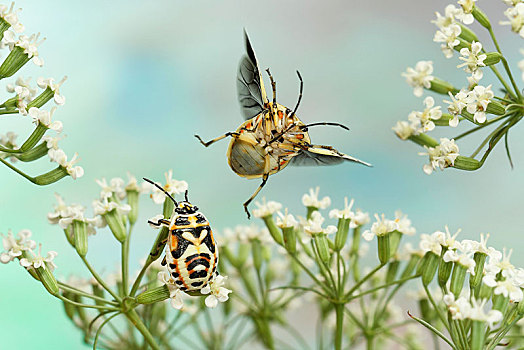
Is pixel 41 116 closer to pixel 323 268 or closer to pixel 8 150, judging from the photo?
pixel 8 150

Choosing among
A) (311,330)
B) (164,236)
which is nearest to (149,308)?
(164,236)

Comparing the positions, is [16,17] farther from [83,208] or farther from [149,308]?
[149,308]

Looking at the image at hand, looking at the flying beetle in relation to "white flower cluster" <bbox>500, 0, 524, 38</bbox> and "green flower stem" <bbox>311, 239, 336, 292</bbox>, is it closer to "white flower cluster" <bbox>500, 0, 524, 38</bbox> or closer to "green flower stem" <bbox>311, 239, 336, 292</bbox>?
"green flower stem" <bbox>311, 239, 336, 292</bbox>

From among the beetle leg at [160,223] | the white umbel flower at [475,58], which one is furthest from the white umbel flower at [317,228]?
the white umbel flower at [475,58]

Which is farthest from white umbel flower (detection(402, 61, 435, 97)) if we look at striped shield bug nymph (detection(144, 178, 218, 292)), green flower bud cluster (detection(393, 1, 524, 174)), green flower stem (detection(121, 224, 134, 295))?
green flower stem (detection(121, 224, 134, 295))

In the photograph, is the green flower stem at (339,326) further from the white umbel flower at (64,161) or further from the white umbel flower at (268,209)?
the white umbel flower at (64,161)

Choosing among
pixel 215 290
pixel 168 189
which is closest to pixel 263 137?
pixel 168 189
